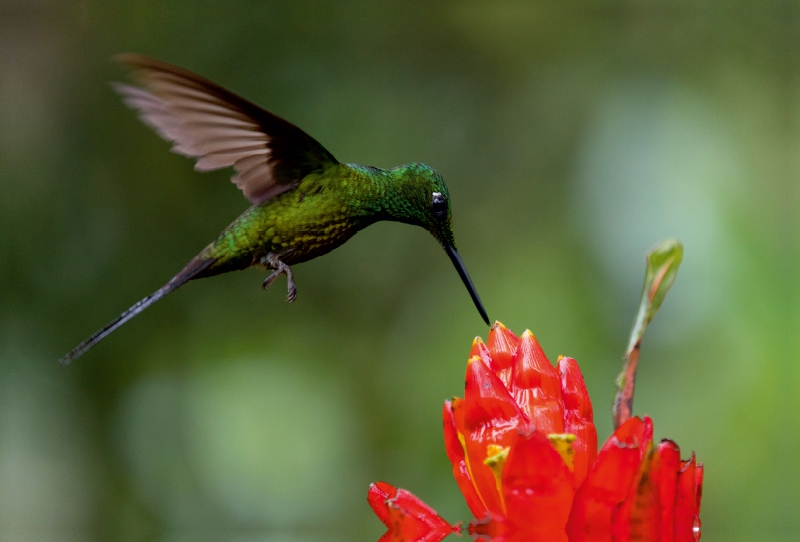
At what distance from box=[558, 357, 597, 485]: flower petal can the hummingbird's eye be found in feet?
0.63

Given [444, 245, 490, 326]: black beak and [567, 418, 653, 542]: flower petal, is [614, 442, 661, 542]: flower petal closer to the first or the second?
[567, 418, 653, 542]: flower petal

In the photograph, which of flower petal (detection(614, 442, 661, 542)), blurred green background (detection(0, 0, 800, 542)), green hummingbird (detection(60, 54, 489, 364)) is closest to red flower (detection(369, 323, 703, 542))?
flower petal (detection(614, 442, 661, 542))

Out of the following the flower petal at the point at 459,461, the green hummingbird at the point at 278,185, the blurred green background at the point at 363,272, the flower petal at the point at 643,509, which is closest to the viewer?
the flower petal at the point at 643,509

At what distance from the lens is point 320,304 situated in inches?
72.2

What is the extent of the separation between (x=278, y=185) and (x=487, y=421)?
0.39 m

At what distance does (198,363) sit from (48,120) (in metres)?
0.65

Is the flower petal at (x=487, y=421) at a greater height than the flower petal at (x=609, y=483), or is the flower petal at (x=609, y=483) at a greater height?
the flower petal at (x=487, y=421)

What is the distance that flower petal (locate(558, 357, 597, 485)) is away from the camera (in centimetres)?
A: 59

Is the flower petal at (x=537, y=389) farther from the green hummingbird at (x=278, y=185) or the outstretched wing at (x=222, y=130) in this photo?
the outstretched wing at (x=222, y=130)

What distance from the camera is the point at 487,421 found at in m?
0.57

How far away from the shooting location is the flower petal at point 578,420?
0.59m

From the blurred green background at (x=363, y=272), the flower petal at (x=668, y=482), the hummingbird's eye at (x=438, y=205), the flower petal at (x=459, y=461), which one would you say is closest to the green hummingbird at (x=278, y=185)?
the hummingbird's eye at (x=438, y=205)

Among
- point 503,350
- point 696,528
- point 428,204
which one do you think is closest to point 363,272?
point 428,204

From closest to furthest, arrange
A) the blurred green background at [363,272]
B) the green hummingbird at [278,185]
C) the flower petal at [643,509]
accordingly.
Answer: the flower petal at [643,509], the green hummingbird at [278,185], the blurred green background at [363,272]
